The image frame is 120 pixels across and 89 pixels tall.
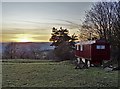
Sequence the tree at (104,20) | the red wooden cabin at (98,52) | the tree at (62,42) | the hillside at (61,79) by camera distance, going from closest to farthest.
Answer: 1. the hillside at (61,79)
2. the red wooden cabin at (98,52)
3. the tree at (104,20)
4. the tree at (62,42)

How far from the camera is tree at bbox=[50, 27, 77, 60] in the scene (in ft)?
131

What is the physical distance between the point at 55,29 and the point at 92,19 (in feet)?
40.8

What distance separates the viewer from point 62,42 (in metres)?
42.9

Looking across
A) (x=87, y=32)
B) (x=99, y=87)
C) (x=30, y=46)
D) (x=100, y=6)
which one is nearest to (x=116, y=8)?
(x=100, y=6)

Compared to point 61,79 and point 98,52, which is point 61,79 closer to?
point 61,79

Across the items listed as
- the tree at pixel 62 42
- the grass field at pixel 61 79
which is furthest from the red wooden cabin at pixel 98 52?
the tree at pixel 62 42

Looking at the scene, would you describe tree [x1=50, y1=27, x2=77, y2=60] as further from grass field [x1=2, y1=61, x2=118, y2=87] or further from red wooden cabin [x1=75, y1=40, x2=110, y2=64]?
grass field [x1=2, y1=61, x2=118, y2=87]

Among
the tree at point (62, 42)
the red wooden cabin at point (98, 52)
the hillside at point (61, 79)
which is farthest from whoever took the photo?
the tree at point (62, 42)

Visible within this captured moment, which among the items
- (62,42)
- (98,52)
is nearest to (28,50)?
(62,42)

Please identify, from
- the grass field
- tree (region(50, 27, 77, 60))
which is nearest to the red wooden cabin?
the grass field

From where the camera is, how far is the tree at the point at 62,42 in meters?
39.8

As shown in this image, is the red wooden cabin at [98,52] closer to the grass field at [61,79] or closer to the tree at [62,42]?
the grass field at [61,79]

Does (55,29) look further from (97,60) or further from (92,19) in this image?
(97,60)

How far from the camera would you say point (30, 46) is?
47031 mm
